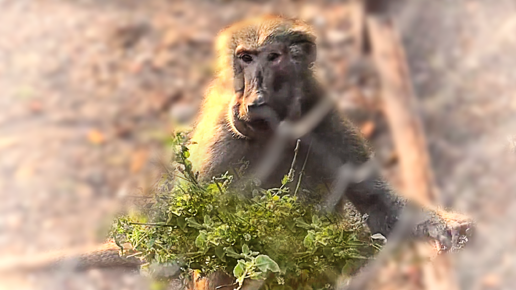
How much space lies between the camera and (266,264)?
1.01 m

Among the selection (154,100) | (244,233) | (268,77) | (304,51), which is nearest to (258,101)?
(268,77)

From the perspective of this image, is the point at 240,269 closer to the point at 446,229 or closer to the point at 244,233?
the point at 244,233

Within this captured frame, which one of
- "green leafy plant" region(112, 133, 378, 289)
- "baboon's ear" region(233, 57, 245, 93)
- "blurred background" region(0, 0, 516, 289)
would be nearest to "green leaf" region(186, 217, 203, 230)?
"green leafy plant" region(112, 133, 378, 289)

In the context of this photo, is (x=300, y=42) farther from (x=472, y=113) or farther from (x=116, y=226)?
Result: (x=472, y=113)

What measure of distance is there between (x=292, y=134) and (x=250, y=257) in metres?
0.40

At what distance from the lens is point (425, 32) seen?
3.59 meters

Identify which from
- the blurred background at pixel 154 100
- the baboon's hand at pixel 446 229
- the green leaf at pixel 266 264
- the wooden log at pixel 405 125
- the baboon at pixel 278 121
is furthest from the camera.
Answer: the blurred background at pixel 154 100

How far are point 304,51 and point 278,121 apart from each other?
0.17 m

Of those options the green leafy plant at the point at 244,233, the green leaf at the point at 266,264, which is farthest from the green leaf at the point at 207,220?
the green leaf at the point at 266,264

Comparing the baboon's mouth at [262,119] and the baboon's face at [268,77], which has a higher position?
the baboon's face at [268,77]

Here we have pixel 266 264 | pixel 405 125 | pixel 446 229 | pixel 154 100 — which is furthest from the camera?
pixel 154 100

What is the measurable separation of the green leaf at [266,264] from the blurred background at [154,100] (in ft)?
6.56

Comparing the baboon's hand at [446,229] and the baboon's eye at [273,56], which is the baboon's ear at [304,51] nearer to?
the baboon's eye at [273,56]

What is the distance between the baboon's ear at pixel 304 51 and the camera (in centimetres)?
141
